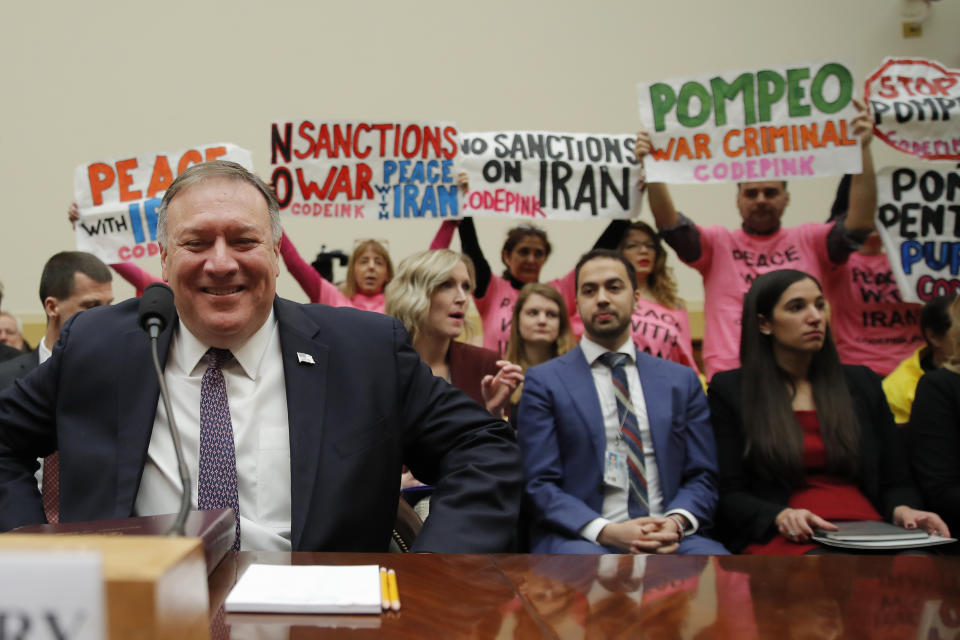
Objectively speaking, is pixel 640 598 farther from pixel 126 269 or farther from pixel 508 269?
pixel 126 269

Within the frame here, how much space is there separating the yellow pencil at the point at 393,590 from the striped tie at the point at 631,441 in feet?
5.02

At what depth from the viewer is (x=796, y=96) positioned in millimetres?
A: 3637

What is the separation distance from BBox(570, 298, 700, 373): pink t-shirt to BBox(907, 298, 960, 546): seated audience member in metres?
0.91

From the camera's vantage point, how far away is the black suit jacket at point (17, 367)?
2.65 m

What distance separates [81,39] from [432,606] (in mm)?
5989

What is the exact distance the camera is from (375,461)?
63.2 inches

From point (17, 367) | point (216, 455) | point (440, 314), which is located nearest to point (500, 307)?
point (440, 314)

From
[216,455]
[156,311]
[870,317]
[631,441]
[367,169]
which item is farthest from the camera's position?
[367,169]

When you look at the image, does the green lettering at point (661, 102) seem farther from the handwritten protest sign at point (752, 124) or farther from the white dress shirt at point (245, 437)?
the white dress shirt at point (245, 437)

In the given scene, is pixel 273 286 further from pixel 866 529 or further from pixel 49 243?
pixel 49 243

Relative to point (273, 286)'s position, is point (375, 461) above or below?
below

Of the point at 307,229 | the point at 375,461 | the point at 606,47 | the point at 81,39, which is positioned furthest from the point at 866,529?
the point at 81,39

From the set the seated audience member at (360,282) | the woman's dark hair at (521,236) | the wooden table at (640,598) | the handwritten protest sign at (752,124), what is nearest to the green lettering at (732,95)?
the handwritten protest sign at (752,124)

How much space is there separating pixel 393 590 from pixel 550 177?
10.00 ft
